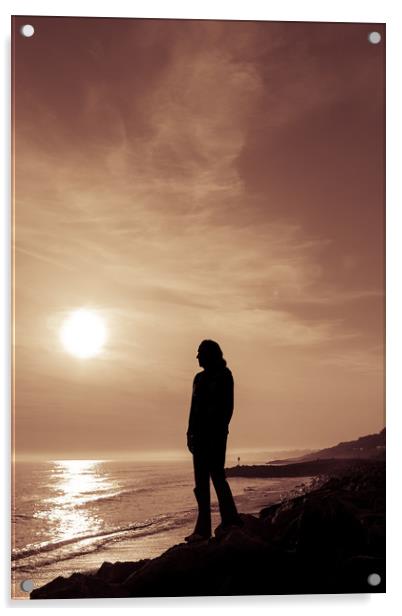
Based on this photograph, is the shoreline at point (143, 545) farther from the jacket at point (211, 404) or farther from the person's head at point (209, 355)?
the person's head at point (209, 355)

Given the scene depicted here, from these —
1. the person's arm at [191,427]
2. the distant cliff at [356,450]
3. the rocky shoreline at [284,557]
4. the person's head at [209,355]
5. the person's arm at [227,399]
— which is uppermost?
the person's head at [209,355]

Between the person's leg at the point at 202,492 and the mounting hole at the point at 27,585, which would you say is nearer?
the mounting hole at the point at 27,585

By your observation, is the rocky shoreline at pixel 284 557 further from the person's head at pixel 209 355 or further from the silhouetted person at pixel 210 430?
the person's head at pixel 209 355

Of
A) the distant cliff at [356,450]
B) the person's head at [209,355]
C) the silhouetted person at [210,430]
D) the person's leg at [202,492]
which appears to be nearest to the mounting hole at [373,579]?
the distant cliff at [356,450]

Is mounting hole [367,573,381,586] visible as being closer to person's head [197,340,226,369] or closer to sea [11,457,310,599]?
sea [11,457,310,599]

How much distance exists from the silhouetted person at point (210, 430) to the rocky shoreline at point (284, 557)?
4.4 inches

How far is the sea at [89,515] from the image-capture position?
3.94 meters

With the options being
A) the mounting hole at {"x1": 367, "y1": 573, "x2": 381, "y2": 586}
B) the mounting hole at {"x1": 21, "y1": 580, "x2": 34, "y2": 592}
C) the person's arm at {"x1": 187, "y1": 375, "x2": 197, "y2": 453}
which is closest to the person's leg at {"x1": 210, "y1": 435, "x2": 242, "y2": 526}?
the person's arm at {"x1": 187, "y1": 375, "x2": 197, "y2": 453}

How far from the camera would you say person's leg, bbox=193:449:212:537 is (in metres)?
4.04

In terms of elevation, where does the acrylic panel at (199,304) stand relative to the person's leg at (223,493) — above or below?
above

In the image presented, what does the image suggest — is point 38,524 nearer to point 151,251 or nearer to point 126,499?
point 126,499

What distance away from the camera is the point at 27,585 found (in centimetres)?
394

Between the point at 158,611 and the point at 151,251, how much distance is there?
163 cm

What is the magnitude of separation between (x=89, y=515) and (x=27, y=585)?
1.32 feet
